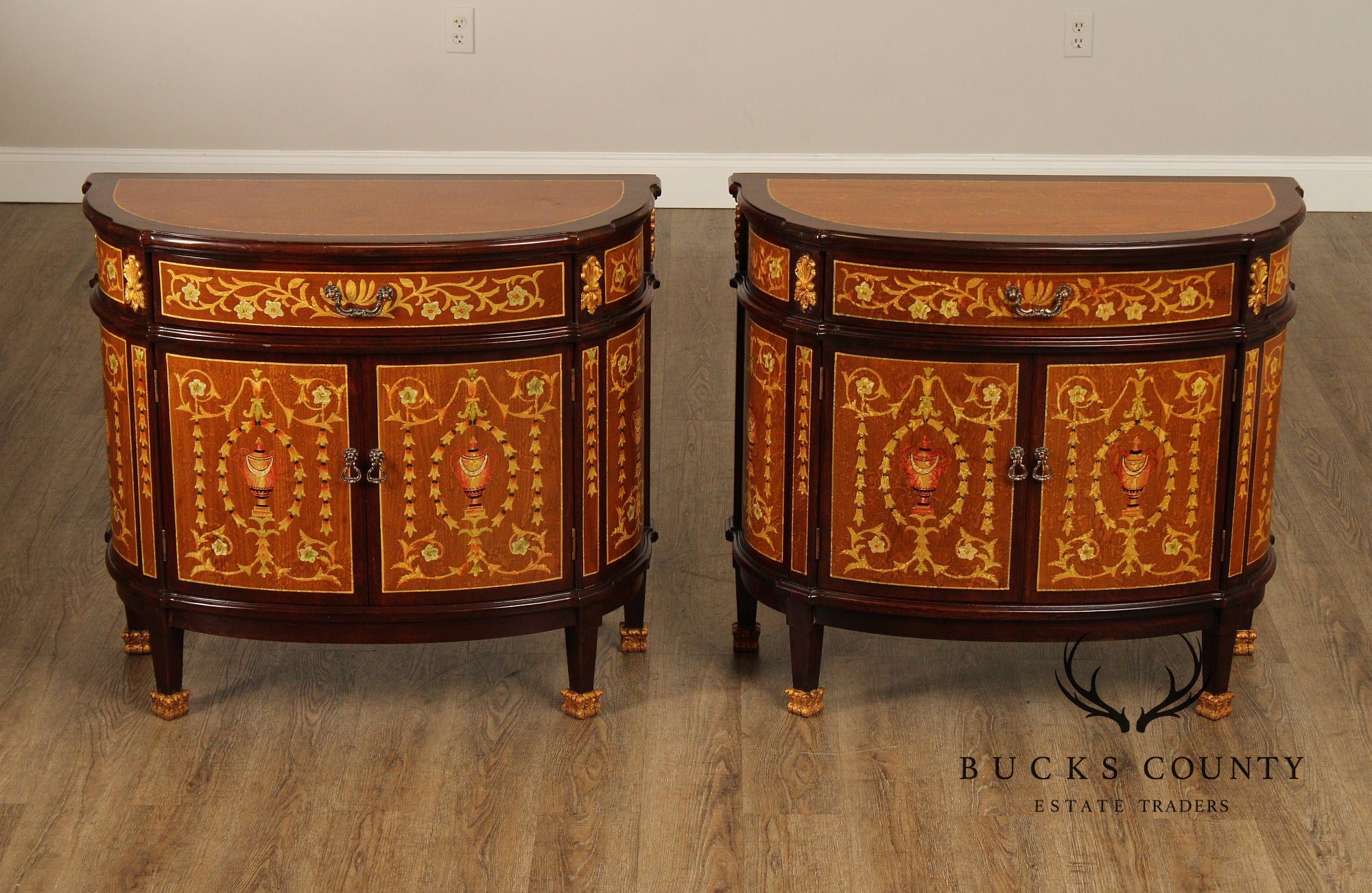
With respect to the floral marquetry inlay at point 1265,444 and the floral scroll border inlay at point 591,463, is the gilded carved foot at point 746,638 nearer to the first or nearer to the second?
the floral scroll border inlay at point 591,463

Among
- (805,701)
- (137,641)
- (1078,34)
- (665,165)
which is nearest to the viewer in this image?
(805,701)

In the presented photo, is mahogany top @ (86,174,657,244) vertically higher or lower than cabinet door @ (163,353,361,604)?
higher

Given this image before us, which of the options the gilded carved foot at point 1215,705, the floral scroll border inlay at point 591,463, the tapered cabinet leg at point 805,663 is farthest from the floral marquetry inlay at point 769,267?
the gilded carved foot at point 1215,705

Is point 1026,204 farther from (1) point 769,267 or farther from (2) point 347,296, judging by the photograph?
(2) point 347,296

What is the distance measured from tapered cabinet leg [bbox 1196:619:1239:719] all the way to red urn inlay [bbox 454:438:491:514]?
116 centimetres

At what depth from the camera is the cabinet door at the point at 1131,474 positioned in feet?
8.45

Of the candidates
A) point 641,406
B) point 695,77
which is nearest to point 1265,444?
point 641,406

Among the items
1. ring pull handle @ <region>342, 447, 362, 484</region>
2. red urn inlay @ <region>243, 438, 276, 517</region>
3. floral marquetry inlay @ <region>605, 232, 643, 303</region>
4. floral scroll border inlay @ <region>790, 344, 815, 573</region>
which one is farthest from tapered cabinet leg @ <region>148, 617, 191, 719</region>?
floral scroll border inlay @ <region>790, 344, 815, 573</region>

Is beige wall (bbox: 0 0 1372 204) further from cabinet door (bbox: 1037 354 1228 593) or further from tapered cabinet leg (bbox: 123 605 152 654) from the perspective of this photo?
cabinet door (bbox: 1037 354 1228 593)

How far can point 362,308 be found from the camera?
99.1 inches

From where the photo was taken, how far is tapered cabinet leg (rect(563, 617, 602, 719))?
9.15 feet

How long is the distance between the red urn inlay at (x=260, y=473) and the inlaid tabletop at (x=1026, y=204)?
0.82 metres

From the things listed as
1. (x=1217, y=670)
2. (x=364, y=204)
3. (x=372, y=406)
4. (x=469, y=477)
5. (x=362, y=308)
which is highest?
(x=364, y=204)

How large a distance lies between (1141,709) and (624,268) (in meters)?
1.09
